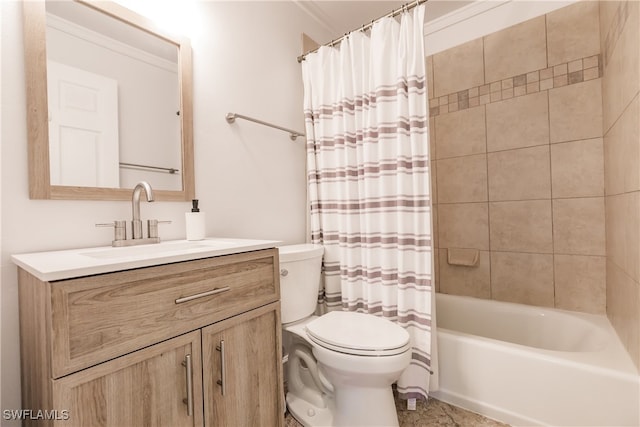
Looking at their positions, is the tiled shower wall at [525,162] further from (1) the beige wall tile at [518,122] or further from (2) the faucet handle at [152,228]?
(2) the faucet handle at [152,228]

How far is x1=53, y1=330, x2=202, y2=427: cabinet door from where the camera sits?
2.33ft

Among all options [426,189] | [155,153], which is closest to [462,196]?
[426,189]

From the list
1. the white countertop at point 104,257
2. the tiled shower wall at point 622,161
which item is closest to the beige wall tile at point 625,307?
the tiled shower wall at point 622,161

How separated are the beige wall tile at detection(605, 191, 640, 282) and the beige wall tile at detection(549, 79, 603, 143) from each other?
423mm

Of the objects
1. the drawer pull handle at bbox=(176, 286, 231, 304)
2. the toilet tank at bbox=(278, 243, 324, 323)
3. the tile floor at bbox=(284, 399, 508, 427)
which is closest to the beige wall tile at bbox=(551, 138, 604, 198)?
the tile floor at bbox=(284, 399, 508, 427)

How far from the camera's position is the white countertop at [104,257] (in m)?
0.71

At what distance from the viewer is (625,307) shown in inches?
53.3

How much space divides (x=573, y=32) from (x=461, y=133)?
816 millimetres

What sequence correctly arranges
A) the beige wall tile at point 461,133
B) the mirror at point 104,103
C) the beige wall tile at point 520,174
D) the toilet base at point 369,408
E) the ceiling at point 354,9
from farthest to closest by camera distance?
the beige wall tile at point 461,133 → the ceiling at point 354,9 → the beige wall tile at point 520,174 → the toilet base at point 369,408 → the mirror at point 104,103

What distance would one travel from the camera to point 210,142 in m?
1.53

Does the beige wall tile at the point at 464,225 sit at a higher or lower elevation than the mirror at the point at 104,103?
lower

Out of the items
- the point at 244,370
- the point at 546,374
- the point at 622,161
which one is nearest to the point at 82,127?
the point at 244,370

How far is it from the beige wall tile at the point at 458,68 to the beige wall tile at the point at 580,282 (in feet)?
4.39

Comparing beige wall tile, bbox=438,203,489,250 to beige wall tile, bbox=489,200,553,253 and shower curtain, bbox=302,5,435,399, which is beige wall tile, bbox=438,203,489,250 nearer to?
beige wall tile, bbox=489,200,553,253
